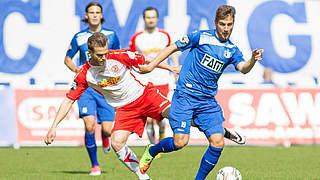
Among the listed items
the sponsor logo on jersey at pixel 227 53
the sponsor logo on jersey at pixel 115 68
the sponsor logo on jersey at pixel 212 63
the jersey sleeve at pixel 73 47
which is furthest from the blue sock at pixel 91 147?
the sponsor logo on jersey at pixel 227 53

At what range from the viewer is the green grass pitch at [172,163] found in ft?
31.5

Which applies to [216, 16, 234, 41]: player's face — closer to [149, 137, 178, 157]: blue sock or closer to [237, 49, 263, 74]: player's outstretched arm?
[237, 49, 263, 74]: player's outstretched arm

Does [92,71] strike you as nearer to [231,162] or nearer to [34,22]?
[231,162]

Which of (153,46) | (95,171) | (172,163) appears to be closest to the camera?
(95,171)

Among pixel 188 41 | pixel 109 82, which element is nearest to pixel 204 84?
pixel 188 41

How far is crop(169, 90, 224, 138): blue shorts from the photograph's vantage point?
25.8 ft

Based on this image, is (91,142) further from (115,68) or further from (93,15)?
(115,68)

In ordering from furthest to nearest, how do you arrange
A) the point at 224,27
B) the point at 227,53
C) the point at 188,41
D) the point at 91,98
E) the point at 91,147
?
the point at 91,98
the point at 91,147
the point at 188,41
the point at 227,53
the point at 224,27

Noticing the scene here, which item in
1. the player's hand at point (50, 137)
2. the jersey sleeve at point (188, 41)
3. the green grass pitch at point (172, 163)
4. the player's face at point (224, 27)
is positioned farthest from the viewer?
the green grass pitch at point (172, 163)

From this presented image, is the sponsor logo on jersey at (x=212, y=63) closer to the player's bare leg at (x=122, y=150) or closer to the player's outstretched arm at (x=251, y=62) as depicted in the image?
the player's outstretched arm at (x=251, y=62)

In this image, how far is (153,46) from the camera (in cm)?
1239

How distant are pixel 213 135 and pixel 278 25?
11691mm

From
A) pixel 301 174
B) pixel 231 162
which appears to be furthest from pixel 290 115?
pixel 301 174

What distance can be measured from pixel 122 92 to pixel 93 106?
170cm
